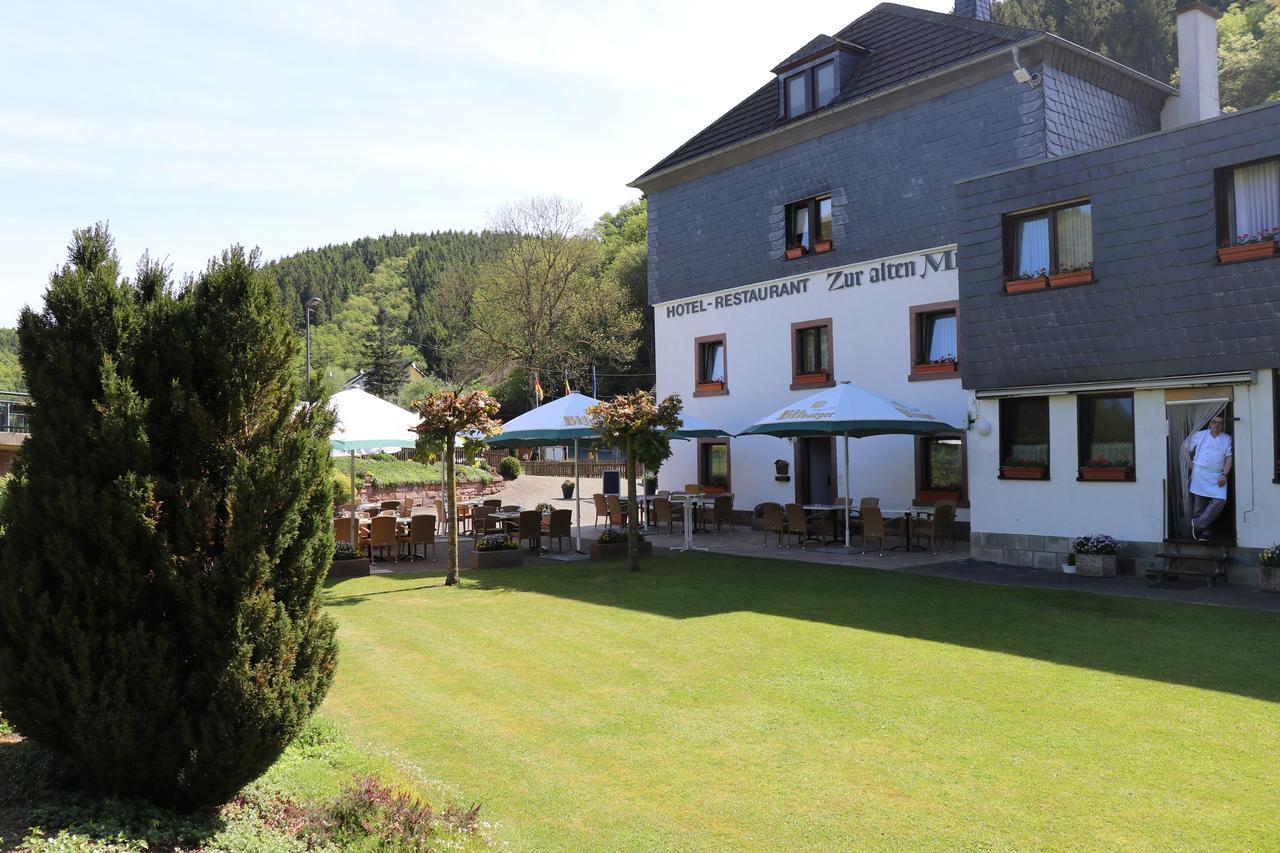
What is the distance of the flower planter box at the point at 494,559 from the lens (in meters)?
15.2

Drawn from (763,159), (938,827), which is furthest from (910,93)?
(938,827)

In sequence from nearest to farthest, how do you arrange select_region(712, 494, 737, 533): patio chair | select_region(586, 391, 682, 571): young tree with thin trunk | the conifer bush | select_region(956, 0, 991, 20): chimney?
the conifer bush → select_region(586, 391, 682, 571): young tree with thin trunk → select_region(712, 494, 737, 533): patio chair → select_region(956, 0, 991, 20): chimney

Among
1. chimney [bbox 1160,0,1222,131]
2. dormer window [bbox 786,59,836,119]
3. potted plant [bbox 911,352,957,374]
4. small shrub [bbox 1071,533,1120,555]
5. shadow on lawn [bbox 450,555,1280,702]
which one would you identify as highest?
dormer window [bbox 786,59,836,119]

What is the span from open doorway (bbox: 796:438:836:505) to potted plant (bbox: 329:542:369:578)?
10.3m

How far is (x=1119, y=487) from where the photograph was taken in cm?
1333

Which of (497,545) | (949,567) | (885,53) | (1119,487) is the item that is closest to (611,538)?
(497,545)

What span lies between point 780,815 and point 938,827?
758 millimetres

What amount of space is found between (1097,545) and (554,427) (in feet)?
31.3

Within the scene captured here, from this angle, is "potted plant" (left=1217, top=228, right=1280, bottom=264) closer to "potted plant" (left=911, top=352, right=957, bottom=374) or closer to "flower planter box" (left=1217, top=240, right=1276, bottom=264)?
"flower planter box" (left=1217, top=240, right=1276, bottom=264)

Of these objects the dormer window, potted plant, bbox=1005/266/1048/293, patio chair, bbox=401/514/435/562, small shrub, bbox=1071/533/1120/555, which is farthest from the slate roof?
Result: patio chair, bbox=401/514/435/562

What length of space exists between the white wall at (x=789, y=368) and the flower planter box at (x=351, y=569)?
10107 millimetres

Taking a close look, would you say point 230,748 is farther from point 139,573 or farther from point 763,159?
point 763,159

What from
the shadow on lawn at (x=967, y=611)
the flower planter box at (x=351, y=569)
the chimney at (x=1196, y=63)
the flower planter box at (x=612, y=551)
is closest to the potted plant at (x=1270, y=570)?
the shadow on lawn at (x=967, y=611)

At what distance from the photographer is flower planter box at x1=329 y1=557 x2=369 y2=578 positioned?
1430cm
